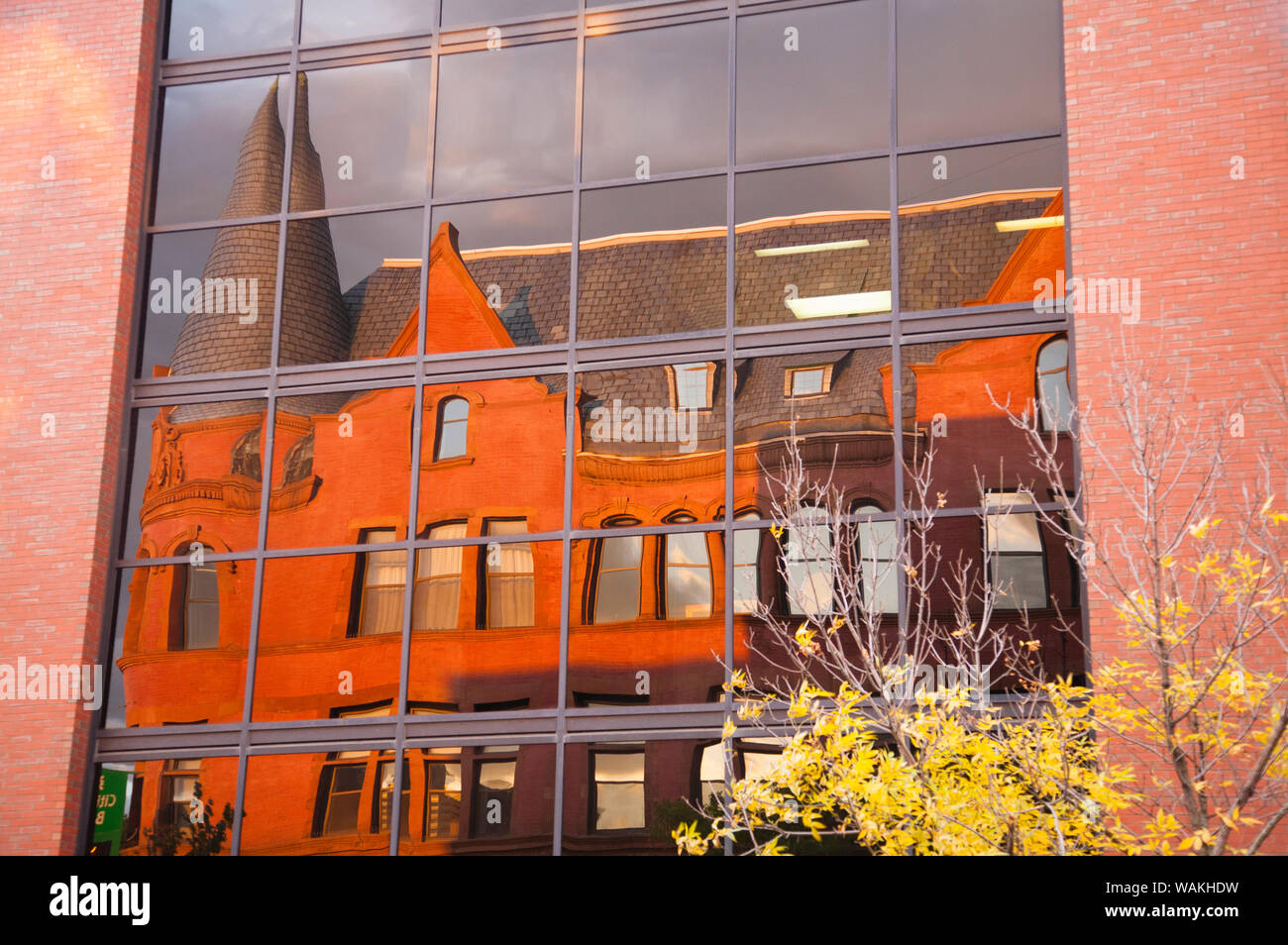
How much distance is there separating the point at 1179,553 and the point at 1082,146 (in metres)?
3.59

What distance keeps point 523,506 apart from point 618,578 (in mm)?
1159

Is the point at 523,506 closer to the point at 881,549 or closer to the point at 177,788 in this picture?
the point at 881,549

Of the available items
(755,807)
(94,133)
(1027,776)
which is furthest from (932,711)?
(94,133)

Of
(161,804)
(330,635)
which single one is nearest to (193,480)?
(330,635)

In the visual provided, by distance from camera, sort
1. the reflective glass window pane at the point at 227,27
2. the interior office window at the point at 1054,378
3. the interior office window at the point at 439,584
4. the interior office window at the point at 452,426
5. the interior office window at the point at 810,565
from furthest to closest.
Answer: the reflective glass window pane at the point at 227,27 → the interior office window at the point at 452,426 → the interior office window at the point at 439,584 → the interior office window at the point at 1054,378 → the interior office window at the point at 810,565

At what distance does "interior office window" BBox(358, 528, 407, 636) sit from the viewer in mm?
11828

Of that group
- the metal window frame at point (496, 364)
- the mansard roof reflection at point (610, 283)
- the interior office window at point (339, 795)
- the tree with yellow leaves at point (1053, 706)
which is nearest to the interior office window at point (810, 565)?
the tree with yellow leaves at point (1053, 706)

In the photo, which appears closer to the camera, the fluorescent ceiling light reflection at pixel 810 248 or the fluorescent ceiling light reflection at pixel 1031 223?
the fluorescent ceiling light reflection at pixel 1031 223

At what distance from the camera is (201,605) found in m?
12.3

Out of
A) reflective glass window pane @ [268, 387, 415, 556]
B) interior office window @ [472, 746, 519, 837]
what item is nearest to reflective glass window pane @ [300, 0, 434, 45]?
reflective glass window pane @ [268, 387, 415, 556]

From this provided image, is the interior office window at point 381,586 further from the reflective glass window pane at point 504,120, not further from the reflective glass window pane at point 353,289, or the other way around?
the reflective glass window pane at point 504,120

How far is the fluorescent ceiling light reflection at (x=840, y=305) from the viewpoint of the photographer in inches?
450

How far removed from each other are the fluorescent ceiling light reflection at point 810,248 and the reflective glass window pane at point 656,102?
3.34 feet
